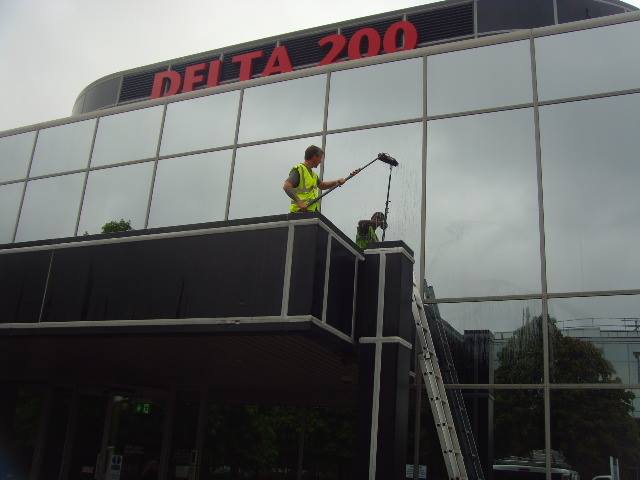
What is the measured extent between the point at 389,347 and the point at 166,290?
2.68 metres

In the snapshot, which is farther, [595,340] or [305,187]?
[595,340]

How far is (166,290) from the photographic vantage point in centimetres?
849

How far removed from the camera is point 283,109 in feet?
46.2

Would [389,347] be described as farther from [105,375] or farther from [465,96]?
[105,375]

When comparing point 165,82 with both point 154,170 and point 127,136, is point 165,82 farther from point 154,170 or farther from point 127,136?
point 154,170


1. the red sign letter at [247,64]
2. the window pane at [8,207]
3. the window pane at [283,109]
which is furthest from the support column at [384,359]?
the window pane at [8,207]

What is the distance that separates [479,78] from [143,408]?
945 centimetres

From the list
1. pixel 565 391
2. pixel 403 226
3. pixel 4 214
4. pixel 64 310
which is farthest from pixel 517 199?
pixel 4 214

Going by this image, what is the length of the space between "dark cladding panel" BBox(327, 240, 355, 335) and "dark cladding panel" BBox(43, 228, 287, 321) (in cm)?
57

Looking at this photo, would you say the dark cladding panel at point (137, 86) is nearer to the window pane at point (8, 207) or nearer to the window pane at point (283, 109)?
the window pane at point (8, 207)

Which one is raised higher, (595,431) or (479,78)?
(479,78)

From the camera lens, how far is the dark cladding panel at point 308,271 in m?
7.47

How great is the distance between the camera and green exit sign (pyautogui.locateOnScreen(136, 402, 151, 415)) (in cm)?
1520

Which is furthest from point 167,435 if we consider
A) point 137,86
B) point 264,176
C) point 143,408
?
point 137,86
